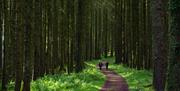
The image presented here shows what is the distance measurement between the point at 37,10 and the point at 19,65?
10.9 meters

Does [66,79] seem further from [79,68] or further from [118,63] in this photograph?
[118,63]

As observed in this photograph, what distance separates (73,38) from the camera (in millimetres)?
33844

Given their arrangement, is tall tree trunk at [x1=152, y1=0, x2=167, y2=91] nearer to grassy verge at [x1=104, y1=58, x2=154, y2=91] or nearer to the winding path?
grassy verge at [x1=104, y1=58, x2=154, y2=91]

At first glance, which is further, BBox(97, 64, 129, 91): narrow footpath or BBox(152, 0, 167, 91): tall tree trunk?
BBox(97, 64, 129, 91): narrow footpath

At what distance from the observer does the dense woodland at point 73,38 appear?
1473cm

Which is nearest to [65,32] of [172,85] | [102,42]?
[172,85]

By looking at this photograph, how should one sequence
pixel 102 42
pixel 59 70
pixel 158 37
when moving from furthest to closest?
1. pixel 102 42
2. pixel 59 70
3. pixel 158 37

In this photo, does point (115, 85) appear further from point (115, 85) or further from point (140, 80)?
point (140, 80)

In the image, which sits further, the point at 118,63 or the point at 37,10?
the point at 118,63

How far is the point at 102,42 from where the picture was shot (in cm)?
7719

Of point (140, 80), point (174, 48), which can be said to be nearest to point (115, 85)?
point (140, 80)

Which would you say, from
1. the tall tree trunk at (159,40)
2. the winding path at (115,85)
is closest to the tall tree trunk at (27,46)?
the tall tree trunk at (159,40)

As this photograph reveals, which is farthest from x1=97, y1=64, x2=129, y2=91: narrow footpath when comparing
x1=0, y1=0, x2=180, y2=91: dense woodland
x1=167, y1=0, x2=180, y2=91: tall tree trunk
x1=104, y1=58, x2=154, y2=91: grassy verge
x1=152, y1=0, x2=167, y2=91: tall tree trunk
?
x1=167, y1=0, x2=180, y2=91: tall tree trunk

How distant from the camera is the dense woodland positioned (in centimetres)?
1473
